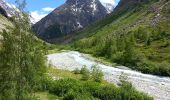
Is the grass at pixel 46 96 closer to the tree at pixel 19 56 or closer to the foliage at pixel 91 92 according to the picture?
the foliage at pixel 91 92

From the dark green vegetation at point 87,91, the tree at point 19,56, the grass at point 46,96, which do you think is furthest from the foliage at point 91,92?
the tree at point 19,56

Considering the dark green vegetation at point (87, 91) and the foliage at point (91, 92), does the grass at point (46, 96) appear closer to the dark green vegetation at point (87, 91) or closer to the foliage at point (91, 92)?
the dark green vegetation at point (87, 91)

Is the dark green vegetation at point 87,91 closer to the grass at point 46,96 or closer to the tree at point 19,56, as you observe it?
the grass at point 46,96

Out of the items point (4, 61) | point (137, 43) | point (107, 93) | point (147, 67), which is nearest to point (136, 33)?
point (137, 43)

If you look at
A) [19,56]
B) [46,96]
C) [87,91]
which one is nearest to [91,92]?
[87,91]

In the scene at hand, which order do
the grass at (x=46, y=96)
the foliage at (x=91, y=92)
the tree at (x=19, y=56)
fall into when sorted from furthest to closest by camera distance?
the foliage at (x=91, y=92), the grass at (x=46, y=96), the tree at (x=19, y=56)

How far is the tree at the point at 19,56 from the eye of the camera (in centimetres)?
2622

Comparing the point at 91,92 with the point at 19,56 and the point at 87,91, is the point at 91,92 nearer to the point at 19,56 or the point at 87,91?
the point at 87,91

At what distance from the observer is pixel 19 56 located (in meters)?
26.4

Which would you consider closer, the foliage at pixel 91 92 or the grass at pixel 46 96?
the grass at pixel 46 96

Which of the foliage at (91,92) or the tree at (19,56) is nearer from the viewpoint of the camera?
the tree at (19,56)

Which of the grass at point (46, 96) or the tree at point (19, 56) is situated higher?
the tree at point (19, 56)

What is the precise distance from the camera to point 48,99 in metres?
45.5

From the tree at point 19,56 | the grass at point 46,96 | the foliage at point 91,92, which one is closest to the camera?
the tree at point 19,56
